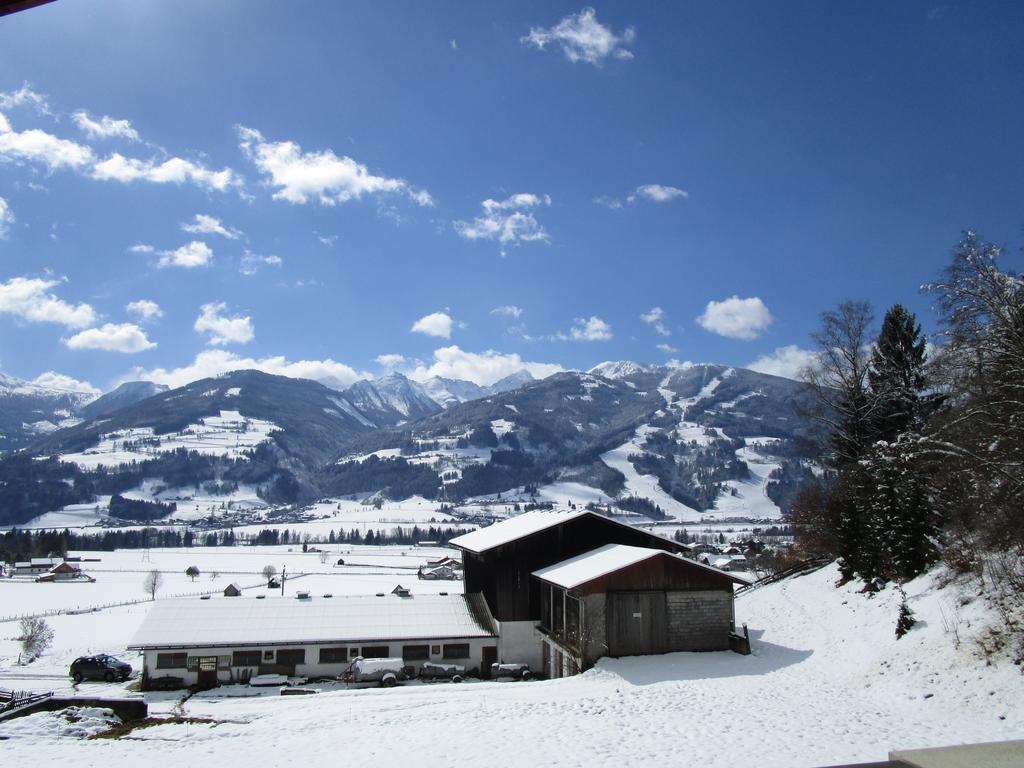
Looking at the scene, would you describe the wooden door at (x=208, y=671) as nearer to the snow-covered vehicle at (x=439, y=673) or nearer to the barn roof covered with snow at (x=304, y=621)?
the barn roof covered with snow at (x=304, y=621)

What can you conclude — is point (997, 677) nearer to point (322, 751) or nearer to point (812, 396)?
point (322, 751)

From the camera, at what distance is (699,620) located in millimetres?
A: 26234

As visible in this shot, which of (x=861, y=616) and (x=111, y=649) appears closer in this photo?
(x=861, y=616)

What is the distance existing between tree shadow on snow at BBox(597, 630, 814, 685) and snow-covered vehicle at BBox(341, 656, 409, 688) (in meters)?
9.97

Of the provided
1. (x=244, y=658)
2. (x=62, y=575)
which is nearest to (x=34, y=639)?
(x=244, y=658)

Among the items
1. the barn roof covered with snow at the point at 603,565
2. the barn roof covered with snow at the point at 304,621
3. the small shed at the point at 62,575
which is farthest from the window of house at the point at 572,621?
the small shed at the point at 62,575

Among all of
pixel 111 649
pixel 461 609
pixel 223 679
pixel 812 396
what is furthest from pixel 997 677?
pixel 111 649

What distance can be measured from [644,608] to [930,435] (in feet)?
38.4

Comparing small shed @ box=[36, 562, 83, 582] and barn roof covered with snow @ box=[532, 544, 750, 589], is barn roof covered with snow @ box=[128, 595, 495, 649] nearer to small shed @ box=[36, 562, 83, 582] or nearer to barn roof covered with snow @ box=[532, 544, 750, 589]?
barn roof covered with snow @ box=[532, 544, 750, 589]

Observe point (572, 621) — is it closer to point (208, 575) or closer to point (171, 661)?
point (171, 661)

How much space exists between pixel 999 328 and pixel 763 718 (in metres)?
11.7

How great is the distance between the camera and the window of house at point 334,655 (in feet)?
102

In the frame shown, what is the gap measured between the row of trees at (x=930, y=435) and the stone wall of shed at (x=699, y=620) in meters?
5.70

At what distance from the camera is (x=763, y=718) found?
53.2ft
